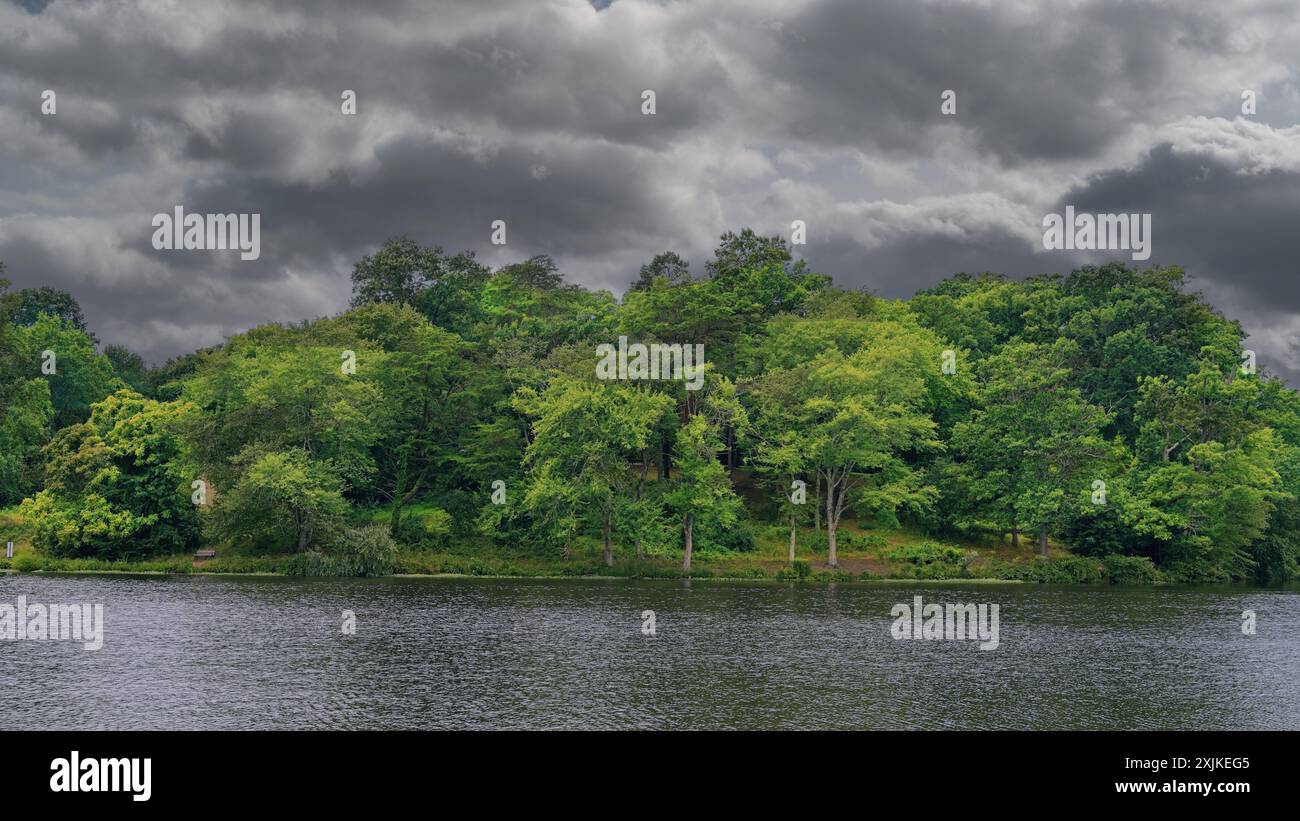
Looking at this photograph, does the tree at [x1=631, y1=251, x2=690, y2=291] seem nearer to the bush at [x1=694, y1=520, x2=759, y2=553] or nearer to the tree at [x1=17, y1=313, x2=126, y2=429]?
the bush at [x1=694, y1=520, x2=759, y2=553]

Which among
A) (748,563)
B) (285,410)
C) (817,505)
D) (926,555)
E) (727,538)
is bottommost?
(748,563)

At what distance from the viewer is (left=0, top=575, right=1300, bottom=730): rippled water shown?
24.6m

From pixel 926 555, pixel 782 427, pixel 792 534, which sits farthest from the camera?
pixel 782 427

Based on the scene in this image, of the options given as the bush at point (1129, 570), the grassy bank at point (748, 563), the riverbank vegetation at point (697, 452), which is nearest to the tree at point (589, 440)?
the riverbank vegetation at point (697, 452)

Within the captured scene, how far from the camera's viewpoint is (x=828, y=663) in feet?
102

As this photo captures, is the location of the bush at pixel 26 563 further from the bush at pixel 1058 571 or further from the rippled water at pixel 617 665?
the bush at pixel 1058 571

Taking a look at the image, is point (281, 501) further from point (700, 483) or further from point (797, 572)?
point (797, 572)

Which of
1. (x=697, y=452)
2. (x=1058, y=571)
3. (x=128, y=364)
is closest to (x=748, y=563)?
(x=697, y=452)

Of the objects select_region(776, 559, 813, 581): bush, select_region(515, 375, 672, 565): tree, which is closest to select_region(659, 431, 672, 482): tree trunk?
select_region(515, 375, 672, 565): tree

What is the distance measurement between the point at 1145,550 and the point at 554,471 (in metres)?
36.7

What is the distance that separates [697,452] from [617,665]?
28.8 meters

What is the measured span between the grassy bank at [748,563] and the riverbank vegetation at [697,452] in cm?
22

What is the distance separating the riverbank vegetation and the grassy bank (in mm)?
223

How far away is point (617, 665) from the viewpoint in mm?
30219
